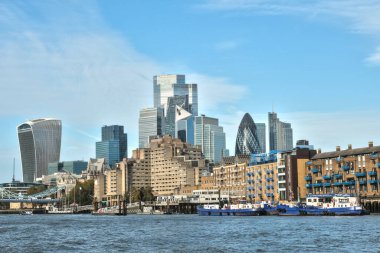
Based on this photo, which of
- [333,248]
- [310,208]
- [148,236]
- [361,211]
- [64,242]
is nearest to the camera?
[333,248]

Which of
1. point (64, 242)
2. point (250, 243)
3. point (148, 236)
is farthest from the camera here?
point (148, 236)

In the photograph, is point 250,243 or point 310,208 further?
point 310,208

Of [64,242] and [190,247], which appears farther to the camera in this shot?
[64,242]

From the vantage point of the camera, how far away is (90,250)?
9600 cm

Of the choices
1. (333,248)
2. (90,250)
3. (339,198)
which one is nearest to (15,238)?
(90,250)

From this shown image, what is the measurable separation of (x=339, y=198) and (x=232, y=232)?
217 ft

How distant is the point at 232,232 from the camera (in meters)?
127

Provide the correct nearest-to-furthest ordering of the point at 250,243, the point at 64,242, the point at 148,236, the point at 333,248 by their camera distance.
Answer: the point at 333,248
the point at 250,243
the point at 64,242
the point at 148,236

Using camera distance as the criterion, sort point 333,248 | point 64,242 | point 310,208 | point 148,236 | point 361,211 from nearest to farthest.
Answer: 1. point 333,248
2. point 64,242
3. point 148,236
4. point 361,211
5. point 310,208

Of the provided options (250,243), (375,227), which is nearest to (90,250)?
(250,243)

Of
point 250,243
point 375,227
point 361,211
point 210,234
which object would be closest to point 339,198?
point 361,211

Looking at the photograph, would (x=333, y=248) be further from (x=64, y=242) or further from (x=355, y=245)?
(x=64, y=242)

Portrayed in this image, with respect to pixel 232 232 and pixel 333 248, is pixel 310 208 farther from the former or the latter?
pixel 333 248

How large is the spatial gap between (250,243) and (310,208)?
95.5 metres
